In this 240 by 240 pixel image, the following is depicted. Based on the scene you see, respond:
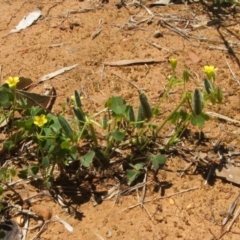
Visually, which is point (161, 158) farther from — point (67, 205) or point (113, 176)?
point (67, 205)

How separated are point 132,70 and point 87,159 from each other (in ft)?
2.93

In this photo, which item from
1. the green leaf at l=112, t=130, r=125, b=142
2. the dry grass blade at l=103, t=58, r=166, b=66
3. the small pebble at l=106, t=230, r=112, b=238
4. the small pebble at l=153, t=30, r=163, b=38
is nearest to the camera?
the small pebble at l=106, t=230, r=112, b=238

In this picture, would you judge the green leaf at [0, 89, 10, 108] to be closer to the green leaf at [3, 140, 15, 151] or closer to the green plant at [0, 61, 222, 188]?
the green plant at [0, 61, 222, 188]

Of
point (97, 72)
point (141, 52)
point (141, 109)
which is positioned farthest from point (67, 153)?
point (141, 52)

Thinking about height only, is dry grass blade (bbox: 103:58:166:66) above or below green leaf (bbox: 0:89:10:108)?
below

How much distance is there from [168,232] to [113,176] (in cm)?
38

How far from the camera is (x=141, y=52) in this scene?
3266 mm

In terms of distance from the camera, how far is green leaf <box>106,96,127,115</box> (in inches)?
95.8

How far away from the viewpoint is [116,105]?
Answer: 2.45 metres

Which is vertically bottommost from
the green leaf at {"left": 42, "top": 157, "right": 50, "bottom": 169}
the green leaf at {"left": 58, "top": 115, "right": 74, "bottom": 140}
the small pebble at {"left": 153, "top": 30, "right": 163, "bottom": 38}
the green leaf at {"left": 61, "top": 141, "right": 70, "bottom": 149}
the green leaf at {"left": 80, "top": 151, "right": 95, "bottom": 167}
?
the small pebble at {"left": 153, "top": 30, "right": 163, "bottom": 38}

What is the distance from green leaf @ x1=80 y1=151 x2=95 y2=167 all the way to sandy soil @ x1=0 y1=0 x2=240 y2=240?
15 centimetres

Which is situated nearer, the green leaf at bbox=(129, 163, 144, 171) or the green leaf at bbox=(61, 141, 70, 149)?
Answer: the green leaf at bbox=(61, 141, 70, 149)

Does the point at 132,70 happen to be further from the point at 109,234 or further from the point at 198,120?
the point at 109,234

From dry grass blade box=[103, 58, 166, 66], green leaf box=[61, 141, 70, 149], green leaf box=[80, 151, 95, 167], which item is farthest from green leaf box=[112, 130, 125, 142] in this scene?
dry grass blade box=[103, 58, 166, 66]
